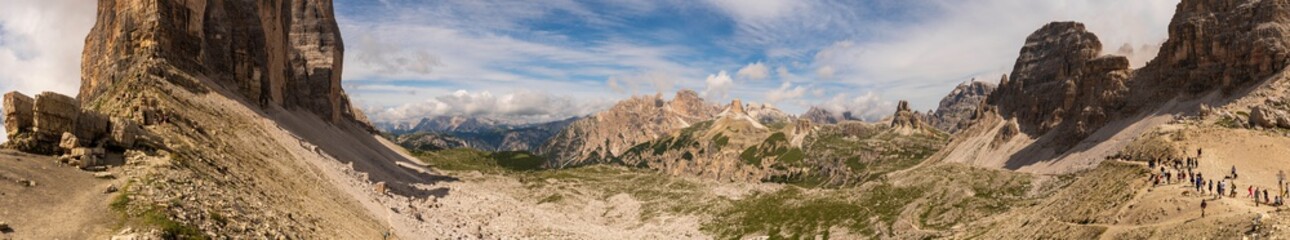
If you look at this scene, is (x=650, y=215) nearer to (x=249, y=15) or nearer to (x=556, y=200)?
(x=556, y=200)

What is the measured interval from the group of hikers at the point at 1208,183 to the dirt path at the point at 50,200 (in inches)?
2765

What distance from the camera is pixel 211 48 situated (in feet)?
338

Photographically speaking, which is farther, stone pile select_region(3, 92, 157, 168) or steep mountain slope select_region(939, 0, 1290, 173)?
steep mountain slope select_region(939, 0, 1290, 173)

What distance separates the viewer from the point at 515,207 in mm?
108625

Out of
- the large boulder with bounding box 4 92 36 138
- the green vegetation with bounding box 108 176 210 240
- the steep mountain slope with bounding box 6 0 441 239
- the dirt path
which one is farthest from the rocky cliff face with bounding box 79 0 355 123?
the green vegetation with bounding box 108 176 210 240

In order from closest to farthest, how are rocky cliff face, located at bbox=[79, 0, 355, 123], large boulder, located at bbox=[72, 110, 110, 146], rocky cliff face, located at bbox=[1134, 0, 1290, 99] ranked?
1. large boulder, located at bbox=[72, 110, 110, 146]
2. rocky cliff face, located at bbox=[79, 0, 355, 123]
3. rocky cliff face, located at bbox=[1134, 0, 1290, 99]

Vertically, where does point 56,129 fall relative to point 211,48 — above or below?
below

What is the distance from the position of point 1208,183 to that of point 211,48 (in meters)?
142

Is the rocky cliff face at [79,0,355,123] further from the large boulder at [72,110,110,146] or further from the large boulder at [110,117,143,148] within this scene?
the large boulder at [72,110,110,146]

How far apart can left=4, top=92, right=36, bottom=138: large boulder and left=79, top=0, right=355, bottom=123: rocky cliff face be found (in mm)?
42576

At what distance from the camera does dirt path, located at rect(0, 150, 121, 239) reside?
1102 inches

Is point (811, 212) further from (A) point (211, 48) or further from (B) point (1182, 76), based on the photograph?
(B) point (1182, 76)

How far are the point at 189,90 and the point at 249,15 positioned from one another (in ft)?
152

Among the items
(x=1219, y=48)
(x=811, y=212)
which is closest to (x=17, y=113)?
(x=811, y=212)
